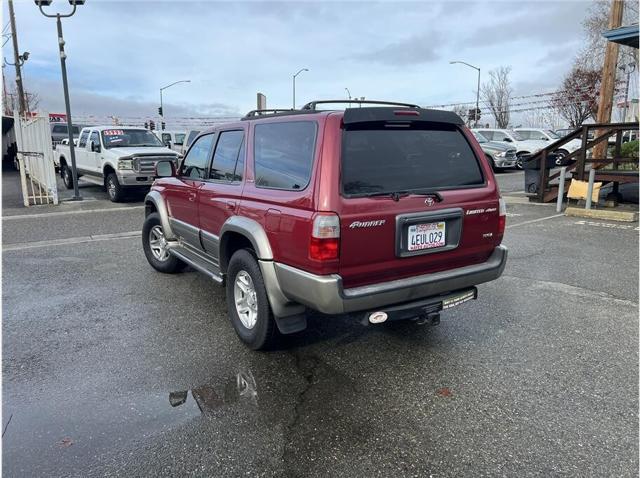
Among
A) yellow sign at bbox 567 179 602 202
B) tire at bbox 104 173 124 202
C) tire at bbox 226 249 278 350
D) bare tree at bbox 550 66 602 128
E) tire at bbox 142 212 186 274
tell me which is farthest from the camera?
bare tree at bbox 550 66 602 128

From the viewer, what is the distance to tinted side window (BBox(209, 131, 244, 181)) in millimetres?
4234

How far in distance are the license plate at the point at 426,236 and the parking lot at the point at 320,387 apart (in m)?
0.95

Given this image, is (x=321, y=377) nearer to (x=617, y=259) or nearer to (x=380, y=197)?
(x=380, y=197)

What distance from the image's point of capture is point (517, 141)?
22250 millimetres

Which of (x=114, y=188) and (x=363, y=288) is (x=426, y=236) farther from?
(x=114, y=188)

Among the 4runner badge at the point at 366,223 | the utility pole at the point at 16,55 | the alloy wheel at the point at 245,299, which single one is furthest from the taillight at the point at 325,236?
the utility pole at the point at 16,55

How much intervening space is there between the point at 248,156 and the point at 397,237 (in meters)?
1.54

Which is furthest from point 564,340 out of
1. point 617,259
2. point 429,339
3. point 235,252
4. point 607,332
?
point 617,259

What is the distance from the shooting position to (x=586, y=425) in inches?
112

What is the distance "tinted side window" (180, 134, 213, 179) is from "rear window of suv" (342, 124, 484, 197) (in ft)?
6.74

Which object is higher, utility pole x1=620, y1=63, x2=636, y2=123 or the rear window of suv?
utility pole x1=620, y1=63, x2=636, y2=123

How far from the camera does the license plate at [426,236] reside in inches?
130

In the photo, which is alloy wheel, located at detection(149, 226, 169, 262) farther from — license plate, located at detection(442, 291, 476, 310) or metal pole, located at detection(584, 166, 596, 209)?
metal pole, located at detection(584, 166, 596, 209)

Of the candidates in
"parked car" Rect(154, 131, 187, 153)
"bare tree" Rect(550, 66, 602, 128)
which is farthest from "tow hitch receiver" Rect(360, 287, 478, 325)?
"bare tree" Rect(550, 66, 602, 128)
